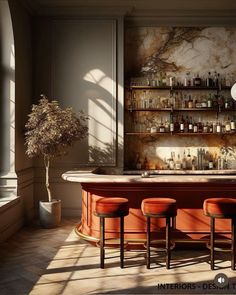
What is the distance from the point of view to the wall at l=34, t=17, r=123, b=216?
21.5 feet

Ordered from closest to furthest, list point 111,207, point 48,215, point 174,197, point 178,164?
point 111,207
point 174,197
point 48,215
point 178,164

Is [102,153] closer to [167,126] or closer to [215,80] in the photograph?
[167,126]

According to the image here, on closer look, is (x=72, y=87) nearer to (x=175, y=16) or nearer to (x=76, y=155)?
(x=76, y=155)

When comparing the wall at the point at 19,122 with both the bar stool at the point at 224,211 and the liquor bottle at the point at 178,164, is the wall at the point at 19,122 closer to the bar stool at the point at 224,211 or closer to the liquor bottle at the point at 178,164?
the liquor bottle at the point at 178,164

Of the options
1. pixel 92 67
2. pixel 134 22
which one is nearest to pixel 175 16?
pixel 134 22

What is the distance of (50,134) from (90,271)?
225 cm

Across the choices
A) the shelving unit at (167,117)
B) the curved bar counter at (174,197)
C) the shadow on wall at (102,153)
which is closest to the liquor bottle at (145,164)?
the shelving unit at (167,117)

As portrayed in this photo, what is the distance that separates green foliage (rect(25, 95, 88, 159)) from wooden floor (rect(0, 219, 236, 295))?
4.56ft

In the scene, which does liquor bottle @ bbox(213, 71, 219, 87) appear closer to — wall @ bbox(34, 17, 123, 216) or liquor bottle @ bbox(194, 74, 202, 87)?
liquor bottle @ bbox(194, 74, 202, 87)

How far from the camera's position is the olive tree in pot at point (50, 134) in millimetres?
5445

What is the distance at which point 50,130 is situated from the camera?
543 cm

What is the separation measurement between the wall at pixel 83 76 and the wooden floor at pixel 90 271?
194 centimetres

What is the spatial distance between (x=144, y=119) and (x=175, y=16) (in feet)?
6.54

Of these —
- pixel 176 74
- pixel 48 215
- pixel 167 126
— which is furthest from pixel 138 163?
pixel 48 215
